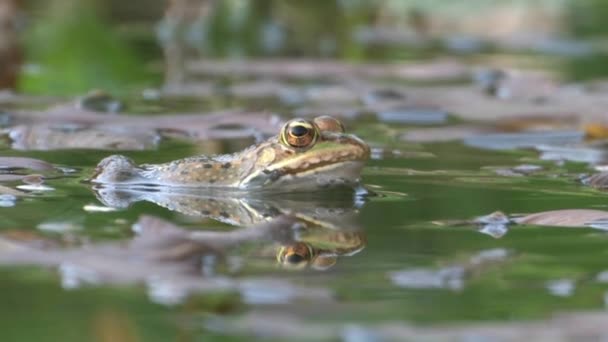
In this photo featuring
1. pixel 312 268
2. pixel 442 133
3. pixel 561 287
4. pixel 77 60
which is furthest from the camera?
pixel 77 60

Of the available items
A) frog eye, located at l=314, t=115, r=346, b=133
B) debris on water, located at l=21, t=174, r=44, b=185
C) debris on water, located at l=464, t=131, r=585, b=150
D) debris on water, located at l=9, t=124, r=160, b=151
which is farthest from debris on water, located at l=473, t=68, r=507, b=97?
debris on water, located at l=21, t=174, r=44, b=185

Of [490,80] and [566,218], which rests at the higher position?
[490,80]

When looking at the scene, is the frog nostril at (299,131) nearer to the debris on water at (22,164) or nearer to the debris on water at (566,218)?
the debris on water at (566,218)

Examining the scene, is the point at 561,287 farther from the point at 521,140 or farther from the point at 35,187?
the point at 521,140

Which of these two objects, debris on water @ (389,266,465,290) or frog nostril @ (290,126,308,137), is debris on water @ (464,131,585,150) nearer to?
frog nostril @ (290,126,308,137)

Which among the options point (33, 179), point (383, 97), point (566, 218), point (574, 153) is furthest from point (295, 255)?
point (383, 97)

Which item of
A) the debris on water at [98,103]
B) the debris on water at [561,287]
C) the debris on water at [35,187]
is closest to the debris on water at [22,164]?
the debris on water at [35,187]
